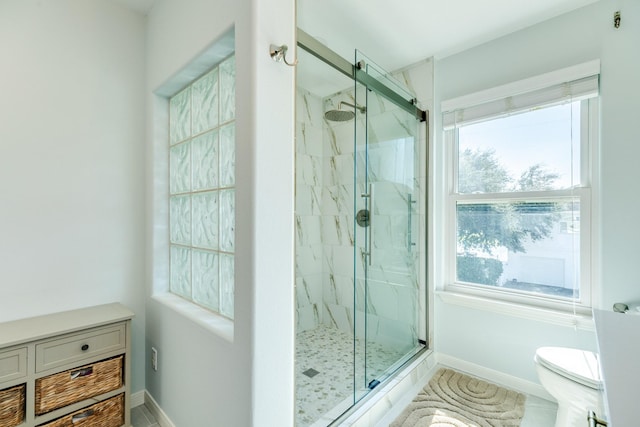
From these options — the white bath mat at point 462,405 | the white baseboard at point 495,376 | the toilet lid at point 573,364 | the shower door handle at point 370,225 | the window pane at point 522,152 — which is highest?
the window pane at point 522,152

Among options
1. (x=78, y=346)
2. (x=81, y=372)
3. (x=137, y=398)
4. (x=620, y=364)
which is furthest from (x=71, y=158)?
(x=620, y=364)

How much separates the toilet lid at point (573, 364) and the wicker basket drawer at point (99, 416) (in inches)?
91.6

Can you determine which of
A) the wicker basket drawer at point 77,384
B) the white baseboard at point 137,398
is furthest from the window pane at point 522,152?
the white baseboard at point 137,398

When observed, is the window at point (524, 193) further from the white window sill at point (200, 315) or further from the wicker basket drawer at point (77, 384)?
the wicker basket drawer at point (77, 384)

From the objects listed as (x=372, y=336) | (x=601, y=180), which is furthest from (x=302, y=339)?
(x=601, y=180)

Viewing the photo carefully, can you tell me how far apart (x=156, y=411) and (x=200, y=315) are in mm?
816

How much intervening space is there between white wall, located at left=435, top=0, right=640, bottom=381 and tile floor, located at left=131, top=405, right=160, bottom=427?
221 centimetres

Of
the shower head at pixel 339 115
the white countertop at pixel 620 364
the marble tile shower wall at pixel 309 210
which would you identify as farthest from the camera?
the marble tile shower wall at pixel 309 210

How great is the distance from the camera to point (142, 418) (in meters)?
1.72

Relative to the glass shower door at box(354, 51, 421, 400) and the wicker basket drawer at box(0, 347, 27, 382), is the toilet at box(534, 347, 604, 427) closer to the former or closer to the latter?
the glass shower door at box(354, 51, 421, 400)

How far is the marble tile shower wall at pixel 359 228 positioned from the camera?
2111mm

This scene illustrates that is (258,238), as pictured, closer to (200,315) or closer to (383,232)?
(200,315)

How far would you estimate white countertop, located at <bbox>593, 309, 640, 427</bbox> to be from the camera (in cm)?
47

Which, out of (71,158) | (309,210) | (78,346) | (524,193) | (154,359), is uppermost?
(71,158)
